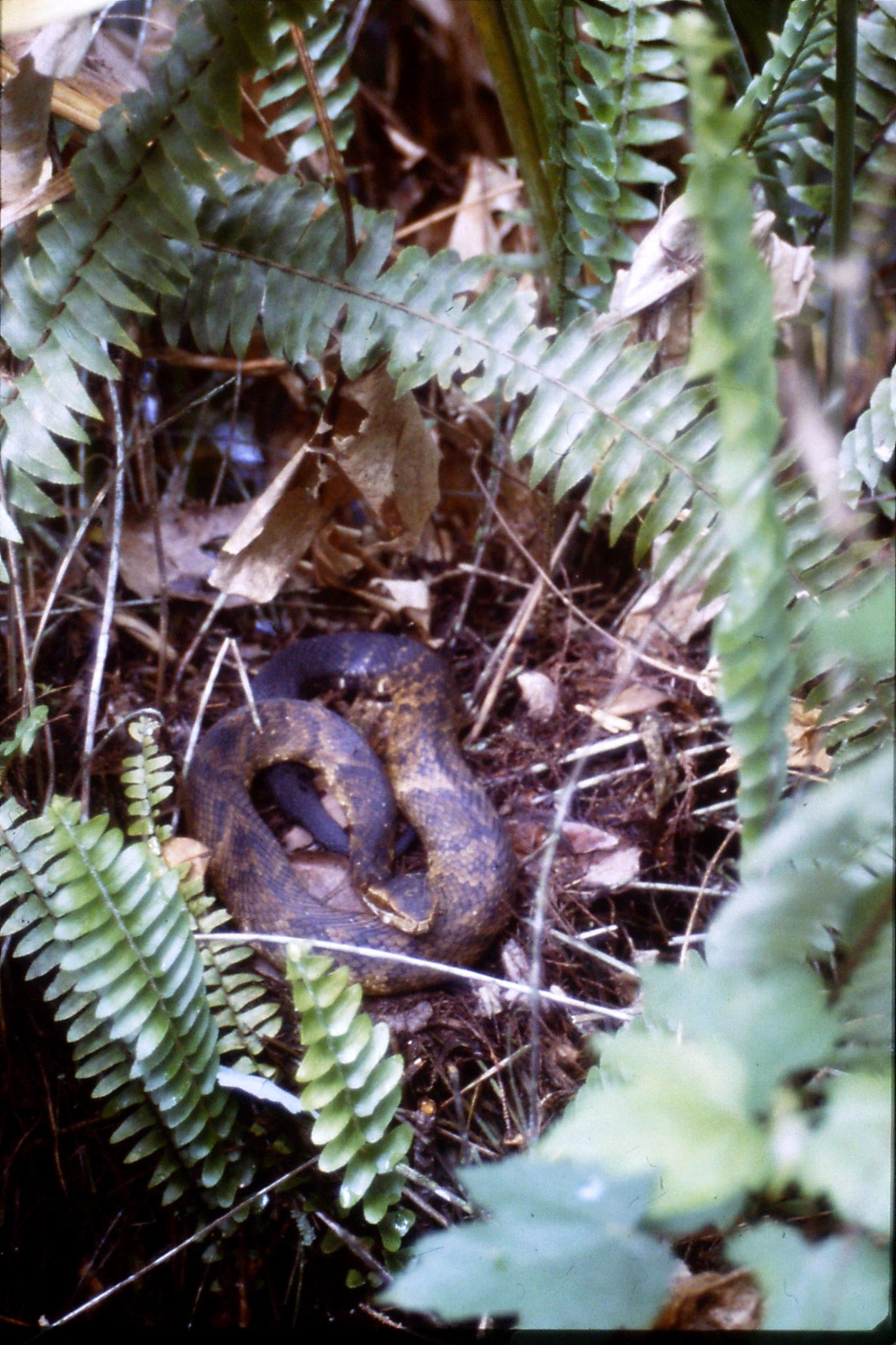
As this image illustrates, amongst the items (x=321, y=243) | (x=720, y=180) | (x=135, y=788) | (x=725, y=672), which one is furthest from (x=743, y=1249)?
(x=321, y=243)

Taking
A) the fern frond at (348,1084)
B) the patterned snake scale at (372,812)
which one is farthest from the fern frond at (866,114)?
the fern frond at (348,1084)

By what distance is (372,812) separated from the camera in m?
3.76

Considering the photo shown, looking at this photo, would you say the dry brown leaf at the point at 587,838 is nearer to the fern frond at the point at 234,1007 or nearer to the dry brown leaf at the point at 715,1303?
the fern frond at the point at 234,1007

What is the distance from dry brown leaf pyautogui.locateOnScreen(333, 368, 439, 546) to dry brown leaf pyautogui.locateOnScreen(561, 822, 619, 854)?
1245 millimetres

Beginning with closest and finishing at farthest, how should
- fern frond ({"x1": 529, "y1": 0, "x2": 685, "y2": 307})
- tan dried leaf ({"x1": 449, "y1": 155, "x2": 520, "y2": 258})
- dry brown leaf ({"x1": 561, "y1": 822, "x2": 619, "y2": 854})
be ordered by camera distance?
fern frond ({"x1": 529, "y1": 0, "x2": 685, "y2": 307}) → dry brown leaf ({"x1": 561, "y1": 822, "x2": 619, "y2": 854}) → tan dried leaf ({"x1": 449, "y1": 155, "x2": 520, "y2": 258})

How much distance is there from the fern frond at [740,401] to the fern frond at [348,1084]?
41.3 inches

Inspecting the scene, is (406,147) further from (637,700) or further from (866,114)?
(637,700)

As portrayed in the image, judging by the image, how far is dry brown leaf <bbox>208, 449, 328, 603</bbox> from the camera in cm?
307

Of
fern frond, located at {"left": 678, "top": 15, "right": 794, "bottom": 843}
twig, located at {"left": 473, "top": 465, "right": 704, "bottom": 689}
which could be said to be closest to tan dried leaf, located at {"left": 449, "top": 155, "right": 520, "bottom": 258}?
twig, located at {"left": 473, "top": 465, "right": 704, "bottom": 689}

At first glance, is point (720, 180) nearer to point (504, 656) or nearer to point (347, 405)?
point (347, 405)

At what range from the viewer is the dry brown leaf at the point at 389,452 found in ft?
9.70

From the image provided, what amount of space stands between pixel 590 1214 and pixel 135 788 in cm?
204

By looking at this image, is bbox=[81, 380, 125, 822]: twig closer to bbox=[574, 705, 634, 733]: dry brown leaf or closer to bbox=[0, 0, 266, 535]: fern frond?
bbox=[0, 0, 266, 535]: fern frond

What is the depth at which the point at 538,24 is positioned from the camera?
2.66 meters
